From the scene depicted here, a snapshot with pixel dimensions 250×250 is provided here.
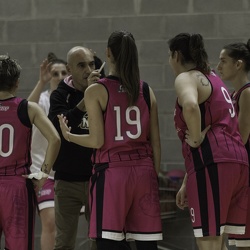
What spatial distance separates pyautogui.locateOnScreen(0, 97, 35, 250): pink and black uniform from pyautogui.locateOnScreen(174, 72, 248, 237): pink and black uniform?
89 cm

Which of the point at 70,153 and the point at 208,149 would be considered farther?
the point at 70,153

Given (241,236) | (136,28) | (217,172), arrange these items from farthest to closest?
1. (136,28)
2. (241,236)
3. (217,172)

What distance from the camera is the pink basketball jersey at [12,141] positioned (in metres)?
3.83

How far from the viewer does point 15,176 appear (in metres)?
3.82

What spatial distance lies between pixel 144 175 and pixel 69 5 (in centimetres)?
289

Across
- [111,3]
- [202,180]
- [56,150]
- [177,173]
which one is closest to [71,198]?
[56,150]

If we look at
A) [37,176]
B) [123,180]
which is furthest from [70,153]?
[123,180]

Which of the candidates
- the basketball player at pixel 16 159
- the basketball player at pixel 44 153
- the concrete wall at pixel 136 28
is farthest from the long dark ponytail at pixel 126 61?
the concrete wall at pixel 136 28

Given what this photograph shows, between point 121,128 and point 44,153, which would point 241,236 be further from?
point 44,153

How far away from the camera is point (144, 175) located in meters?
3.67

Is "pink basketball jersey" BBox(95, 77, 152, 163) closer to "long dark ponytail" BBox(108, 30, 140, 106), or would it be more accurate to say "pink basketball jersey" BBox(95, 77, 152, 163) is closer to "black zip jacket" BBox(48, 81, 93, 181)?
"long dark ponytail" BBox(108, 30, 140, 106)

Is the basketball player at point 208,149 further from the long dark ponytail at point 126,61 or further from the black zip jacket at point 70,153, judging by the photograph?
the black zip jacket at point 70,153

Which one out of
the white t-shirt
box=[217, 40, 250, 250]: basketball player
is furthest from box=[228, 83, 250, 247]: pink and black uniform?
the white t-shirt

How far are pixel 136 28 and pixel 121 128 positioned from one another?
254 centimetres
